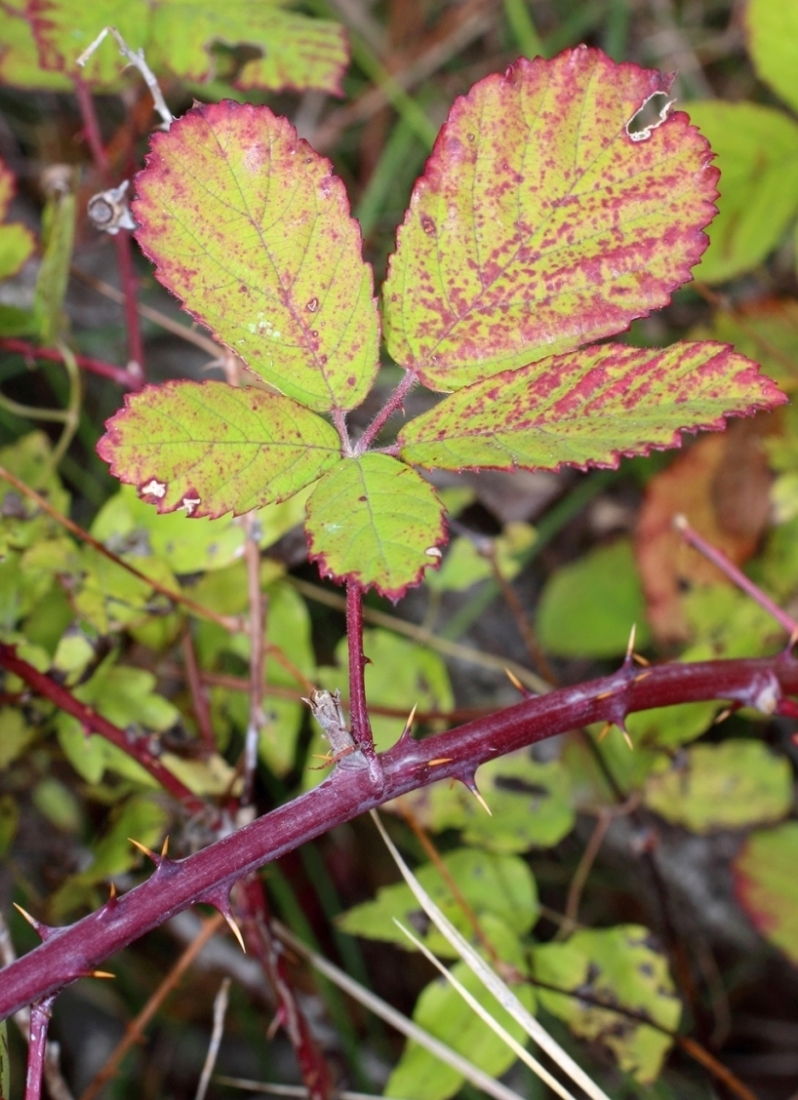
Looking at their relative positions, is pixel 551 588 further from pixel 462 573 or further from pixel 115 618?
pixel 115 618

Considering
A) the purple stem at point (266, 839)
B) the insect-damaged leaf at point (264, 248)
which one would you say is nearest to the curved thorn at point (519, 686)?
the purple stem at point (266, 839)

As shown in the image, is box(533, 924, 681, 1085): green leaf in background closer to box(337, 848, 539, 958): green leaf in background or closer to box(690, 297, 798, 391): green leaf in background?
box(337, 848, 539, 958): green leaf in background

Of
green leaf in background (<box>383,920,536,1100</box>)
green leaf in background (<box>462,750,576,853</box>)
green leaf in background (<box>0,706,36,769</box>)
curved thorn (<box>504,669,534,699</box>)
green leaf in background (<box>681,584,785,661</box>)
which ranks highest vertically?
green leaf in background (<box>0,706,36,769</box>)

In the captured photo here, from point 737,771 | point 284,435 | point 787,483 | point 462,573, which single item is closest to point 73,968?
point 284,435

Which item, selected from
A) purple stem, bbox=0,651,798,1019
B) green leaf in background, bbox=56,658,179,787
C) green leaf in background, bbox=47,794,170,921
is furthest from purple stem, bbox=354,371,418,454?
green leaf in background, bbox=47,794,170,921

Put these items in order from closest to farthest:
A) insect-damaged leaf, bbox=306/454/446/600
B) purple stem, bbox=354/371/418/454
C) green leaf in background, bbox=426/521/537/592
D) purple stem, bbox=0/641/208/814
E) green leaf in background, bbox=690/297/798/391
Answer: insect-damaged leaf, bbox=306/454/446/600
purple stem, bbox=354/371/418/454
purple stem, bbox=0/641/208/814
green leaf in background, bbox=426/521/537/592
green leaf in background, bbox=690/297/798/391

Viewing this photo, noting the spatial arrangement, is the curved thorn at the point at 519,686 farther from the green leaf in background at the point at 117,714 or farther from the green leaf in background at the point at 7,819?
the green leaf in background at the point at 7,819
